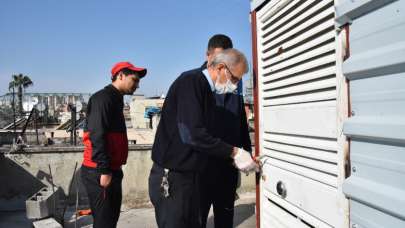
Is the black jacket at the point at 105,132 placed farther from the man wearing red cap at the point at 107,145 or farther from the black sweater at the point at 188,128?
the black sweater at the point at 188,128

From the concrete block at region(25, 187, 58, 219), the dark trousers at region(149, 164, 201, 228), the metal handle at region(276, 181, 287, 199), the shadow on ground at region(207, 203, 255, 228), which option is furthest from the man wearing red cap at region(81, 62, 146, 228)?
the shadow on ground at region(207, 203, 255, 228)

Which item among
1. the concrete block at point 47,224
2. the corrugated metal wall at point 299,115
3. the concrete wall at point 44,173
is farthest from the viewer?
the concrete wall at point 44,173

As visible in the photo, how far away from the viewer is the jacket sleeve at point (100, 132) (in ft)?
9.95

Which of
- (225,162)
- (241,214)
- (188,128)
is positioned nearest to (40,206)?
(241,214)

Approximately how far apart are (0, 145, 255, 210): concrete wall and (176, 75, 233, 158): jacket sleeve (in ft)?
12.5

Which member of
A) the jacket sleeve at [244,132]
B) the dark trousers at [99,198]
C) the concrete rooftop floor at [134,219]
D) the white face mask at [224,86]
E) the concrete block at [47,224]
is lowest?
the concrete rooftop floor at [134,219]

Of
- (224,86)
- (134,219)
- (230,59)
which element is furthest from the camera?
(134,219)

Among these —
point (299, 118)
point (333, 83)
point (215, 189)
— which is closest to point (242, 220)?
point (215, 189)

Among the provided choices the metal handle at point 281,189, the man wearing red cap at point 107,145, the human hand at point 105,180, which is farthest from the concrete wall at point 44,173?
the metal handle at point 281,189

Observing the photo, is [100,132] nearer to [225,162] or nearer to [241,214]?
[225,162]

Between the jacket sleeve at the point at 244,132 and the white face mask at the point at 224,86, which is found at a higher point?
the white face mask at the point at 224,86

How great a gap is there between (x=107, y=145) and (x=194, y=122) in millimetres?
1329

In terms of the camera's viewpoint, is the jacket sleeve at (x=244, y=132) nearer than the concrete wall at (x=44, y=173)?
Yes

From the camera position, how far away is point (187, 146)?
2146 mm
